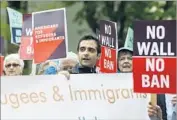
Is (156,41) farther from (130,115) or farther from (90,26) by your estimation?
(90,26)

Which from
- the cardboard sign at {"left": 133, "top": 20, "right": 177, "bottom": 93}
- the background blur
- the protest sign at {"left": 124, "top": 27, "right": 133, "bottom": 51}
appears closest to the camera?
the cardboard sign at {"left": 133, "top": 20, "right": 177, "bottom": 93}

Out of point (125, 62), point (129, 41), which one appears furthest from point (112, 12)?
point (125, 62)

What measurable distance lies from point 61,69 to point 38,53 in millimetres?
207

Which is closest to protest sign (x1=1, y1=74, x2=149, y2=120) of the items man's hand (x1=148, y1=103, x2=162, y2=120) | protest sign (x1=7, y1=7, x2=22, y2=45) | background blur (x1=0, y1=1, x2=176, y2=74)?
man's hand (x1=148, y1=103, x2=162, y2=120)

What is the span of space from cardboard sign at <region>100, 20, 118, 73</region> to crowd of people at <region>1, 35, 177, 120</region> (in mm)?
39

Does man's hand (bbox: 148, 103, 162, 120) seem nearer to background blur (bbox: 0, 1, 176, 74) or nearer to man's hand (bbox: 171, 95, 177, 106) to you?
man's hand (bbox: 171, 95, 177, 106)

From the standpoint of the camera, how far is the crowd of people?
12.5 feet

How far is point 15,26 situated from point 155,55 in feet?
3.68

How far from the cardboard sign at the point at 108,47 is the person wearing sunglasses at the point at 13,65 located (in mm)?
600

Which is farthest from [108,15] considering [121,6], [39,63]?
[39,63]

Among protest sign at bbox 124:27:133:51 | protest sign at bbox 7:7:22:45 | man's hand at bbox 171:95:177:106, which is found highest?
protest sign at bbox 7:7:22:45

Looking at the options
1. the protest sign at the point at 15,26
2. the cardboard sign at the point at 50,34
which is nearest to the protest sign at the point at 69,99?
the cardboard sign at the point at 50,34

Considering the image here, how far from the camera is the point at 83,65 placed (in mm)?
3848

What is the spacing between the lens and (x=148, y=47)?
3654mm
